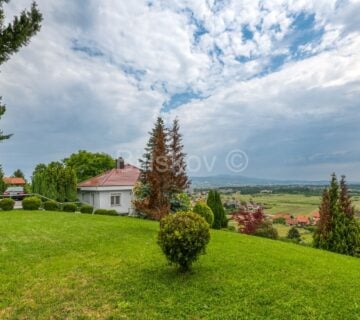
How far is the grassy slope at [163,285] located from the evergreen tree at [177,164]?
448 centimetres

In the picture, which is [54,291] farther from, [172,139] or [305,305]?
[172,139]

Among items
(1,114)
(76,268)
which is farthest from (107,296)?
(1,114)

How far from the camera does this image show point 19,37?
20.2 feet

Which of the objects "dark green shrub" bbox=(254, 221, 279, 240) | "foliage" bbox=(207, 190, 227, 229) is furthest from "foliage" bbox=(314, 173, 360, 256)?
"foliage" bbox=(207, 190, 227, 229)

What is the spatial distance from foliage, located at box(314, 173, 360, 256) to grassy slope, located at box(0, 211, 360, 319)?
6.25 metres

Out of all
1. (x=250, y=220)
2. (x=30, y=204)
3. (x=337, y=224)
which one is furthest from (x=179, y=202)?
(x=30, y=204)

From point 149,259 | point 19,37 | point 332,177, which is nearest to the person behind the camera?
point 19,37

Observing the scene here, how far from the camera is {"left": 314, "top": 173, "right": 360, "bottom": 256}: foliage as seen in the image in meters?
14.2

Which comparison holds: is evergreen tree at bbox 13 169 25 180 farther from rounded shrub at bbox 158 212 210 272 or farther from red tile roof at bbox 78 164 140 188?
rounded shrub at bbox 158 212 210 272

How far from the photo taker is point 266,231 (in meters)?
19.2

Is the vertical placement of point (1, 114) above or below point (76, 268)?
above

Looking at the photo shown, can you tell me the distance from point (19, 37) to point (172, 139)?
29.9 feet

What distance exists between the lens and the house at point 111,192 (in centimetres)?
2866

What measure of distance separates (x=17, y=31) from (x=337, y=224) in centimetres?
1544
